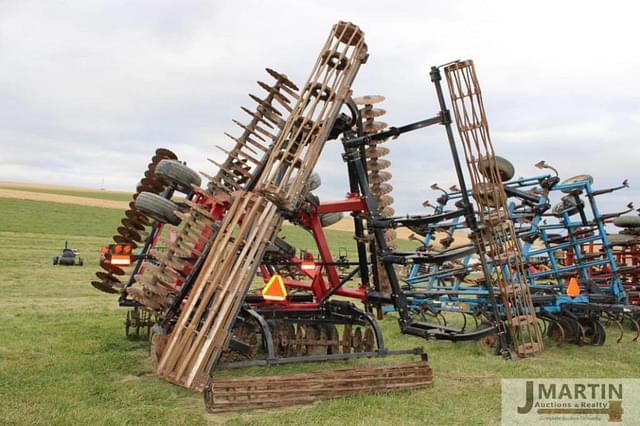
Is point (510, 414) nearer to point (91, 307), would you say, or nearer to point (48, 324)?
point (48, 324)

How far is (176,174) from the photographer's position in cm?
762

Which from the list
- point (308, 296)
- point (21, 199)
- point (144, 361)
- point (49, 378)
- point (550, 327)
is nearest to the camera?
→ point (49, 378)

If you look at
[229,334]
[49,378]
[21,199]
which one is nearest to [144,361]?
[49,378]

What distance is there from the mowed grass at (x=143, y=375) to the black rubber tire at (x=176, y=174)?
8.37 feet

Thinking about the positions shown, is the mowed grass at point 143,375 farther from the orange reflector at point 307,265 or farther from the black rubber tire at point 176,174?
the black rubber tire at point 176,174

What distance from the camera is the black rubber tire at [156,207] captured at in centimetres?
692

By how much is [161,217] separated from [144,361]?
6.99 ft

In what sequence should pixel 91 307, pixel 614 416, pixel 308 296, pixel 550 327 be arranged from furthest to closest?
1. pixel 91 307
2. pixel 550 327
3. pixel 308 296
4. pixel 614 416

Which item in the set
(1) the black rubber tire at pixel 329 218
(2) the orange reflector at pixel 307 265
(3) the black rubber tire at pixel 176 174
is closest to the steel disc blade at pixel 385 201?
(1) the black rubber tire at pixel 329 218

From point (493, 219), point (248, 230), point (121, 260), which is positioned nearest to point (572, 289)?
point (493, 219)

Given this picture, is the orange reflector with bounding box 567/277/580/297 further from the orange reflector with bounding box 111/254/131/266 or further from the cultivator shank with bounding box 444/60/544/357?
the orange reflector with bounding box 111/254/131/266

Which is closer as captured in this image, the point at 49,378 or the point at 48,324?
the point at 49,378

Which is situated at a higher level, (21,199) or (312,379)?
(21,199)

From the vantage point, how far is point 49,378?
6.33 meters
